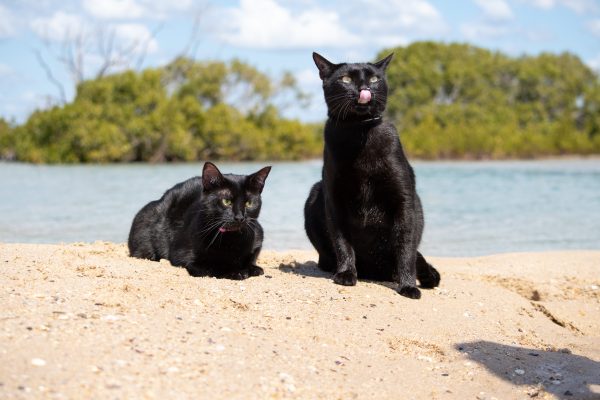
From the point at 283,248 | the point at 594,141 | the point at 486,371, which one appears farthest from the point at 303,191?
the point at 594,141

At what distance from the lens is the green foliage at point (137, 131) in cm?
3209

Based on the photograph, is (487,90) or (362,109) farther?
(487,90)

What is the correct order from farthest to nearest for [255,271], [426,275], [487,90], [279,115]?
[487,90] < [279,115] < [426,275] < [255,271]

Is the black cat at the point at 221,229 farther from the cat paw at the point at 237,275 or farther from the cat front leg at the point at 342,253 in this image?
the cat front leg at the point at 342,253

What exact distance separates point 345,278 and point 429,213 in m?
8.10

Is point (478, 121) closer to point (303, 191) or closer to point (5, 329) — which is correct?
point (303, 191)

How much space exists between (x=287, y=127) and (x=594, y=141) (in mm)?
18726

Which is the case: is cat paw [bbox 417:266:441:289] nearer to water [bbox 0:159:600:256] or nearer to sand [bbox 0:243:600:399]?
sand [bbox 0:243:600:399]

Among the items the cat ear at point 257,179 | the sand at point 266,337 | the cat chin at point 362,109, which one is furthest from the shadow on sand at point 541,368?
the cat ear at point 257,179

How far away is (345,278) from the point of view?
490 centimetres

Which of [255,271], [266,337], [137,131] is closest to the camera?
[266,337]

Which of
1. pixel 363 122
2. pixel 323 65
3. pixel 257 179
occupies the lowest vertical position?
pixel 257 179

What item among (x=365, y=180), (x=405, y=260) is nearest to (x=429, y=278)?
(x=405, y=260)

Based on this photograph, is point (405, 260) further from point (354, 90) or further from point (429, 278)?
point (354, 90)
